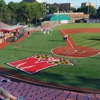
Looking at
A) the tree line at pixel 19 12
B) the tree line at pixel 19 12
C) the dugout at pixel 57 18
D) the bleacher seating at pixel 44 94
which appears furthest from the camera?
the dugout at pixel 57 18

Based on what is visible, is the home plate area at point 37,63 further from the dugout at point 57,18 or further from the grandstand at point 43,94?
the dugout at point 57,18

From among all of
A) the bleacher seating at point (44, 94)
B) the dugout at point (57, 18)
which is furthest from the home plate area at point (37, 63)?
the dugout at point (57, 18)

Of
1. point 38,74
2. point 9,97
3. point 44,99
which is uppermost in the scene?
point 9,97

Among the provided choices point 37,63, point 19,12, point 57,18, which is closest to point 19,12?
point 19,12

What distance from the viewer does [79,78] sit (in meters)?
16.6

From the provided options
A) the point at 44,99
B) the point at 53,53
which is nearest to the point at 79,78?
the point at 44,99

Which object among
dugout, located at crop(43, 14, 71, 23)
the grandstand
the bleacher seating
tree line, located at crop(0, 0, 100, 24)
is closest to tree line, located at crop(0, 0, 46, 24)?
tree line, located at crop(0, 0, 100, 24)

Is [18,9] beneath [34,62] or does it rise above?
above

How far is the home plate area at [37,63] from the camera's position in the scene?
1978 cm

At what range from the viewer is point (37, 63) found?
2155 centimetres

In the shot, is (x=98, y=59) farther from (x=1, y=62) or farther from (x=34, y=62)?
(x=1, y=62)

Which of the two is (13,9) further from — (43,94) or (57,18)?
(43,94)

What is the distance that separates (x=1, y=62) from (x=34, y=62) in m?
3.81

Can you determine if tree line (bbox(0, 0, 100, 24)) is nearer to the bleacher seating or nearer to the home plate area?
the home plate area
